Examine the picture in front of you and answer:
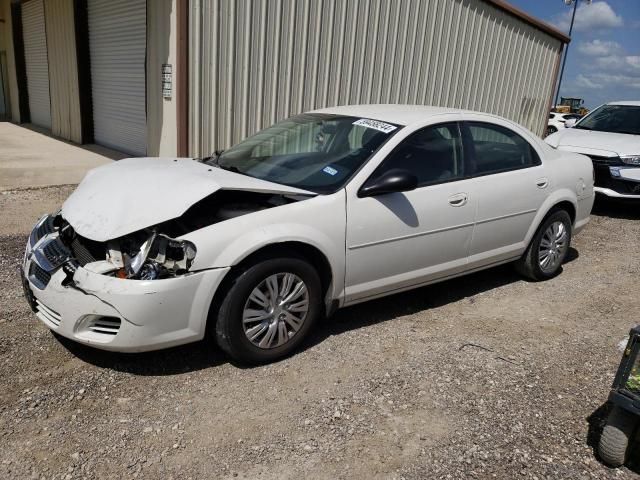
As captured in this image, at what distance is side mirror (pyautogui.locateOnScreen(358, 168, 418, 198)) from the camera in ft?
11.6

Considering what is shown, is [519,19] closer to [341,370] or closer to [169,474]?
[341,370]

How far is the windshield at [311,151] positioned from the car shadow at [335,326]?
1.12 meters

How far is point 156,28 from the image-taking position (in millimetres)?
7457

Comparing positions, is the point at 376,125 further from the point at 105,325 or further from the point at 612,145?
the point at 612,145

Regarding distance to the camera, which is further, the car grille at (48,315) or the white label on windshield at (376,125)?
the white label on windshield at (376,125)

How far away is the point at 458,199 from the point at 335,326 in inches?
52.1

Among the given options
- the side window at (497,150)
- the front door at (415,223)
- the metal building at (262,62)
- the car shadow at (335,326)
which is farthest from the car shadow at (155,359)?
the metal building at (262,62)

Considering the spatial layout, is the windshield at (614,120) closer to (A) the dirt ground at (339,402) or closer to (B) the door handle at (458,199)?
(A) the dirt ground at (339,402)

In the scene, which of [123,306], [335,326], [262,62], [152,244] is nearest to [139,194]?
[152,244]

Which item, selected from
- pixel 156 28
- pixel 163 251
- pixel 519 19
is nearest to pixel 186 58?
pixel 156 28

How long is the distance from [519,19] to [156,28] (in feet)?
24.1

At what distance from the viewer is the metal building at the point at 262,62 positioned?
720 centimetres

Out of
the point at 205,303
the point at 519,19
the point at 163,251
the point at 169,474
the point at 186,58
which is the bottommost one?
the point at 169,474

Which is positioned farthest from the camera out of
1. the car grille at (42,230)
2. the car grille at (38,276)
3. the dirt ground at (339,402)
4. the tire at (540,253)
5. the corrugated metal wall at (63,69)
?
the corrugated metal wall at (63,69)
